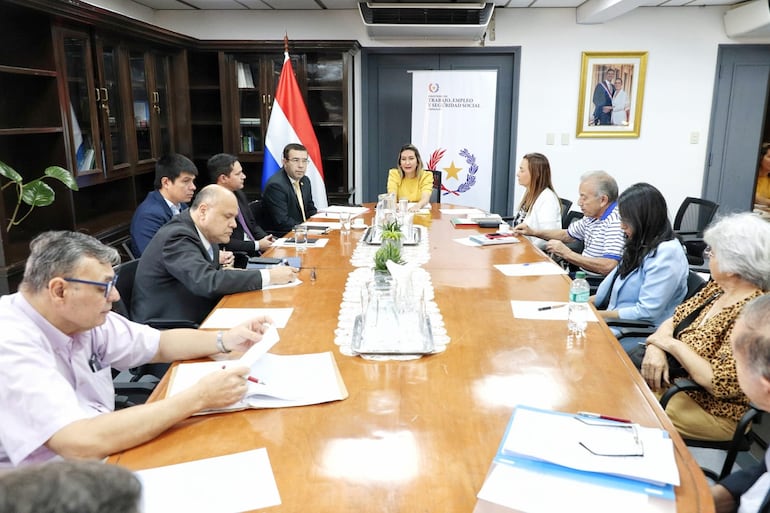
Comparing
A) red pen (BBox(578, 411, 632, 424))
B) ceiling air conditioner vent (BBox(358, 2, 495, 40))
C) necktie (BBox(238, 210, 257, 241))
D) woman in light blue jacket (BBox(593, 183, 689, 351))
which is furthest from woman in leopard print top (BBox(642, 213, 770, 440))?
ceiling air conditioner vent (BBox(358, 2, 495, 40))

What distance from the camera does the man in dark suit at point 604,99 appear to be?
594cm

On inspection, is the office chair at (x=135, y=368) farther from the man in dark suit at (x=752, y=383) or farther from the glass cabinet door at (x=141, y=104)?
the glass cabinet door at (x=141, y=104)

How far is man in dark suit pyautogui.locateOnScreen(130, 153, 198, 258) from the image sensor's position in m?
3.35

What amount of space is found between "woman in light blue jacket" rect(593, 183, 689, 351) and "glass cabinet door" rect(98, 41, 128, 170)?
11.2 feet

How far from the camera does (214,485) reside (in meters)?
1.13

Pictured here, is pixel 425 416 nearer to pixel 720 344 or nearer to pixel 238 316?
pixel 238 316

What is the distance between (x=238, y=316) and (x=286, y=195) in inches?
101

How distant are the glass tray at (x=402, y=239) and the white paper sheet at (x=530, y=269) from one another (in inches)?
28.3

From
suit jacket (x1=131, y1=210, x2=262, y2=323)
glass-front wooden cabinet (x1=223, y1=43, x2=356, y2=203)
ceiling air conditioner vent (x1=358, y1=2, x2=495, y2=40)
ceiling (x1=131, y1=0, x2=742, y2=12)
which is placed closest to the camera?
suit jacket (x1=131, y1=210, x2=262, y2=323)

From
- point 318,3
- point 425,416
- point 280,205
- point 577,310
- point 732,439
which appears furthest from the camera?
point 318,3

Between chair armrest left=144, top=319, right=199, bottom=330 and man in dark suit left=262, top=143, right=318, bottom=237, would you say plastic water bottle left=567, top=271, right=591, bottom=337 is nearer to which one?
chair armrest left=144, top=319, right=199, bottom=330

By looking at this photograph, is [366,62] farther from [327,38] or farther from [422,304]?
[422,304]

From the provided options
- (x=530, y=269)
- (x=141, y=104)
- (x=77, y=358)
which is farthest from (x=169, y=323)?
(x=141, y=104)

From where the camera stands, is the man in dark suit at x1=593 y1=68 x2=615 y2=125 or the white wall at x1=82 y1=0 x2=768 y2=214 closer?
the white wall at x1=82 y1=0 x2=768 y2=214
